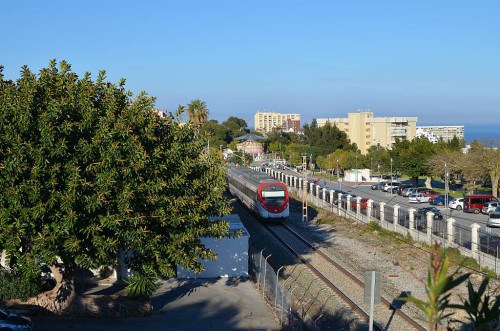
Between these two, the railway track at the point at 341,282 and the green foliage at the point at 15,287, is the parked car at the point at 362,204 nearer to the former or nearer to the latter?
the railway track at the point at 341,282

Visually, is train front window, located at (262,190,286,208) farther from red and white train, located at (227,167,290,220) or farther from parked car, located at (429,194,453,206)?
parked car, located at (429,194,453,206)

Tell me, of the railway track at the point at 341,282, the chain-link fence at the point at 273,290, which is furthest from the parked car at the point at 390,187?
the chain-link fence at the point at 273,290

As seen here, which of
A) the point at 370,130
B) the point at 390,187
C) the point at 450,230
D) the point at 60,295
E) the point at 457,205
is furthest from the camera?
the point at 370,130

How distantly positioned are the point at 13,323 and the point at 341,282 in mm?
12618

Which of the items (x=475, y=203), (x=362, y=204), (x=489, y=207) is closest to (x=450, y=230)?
(x=362, y=204)

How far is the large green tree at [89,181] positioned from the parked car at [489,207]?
30163mm

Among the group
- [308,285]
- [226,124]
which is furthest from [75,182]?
[226,124]

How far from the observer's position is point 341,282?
23.3m

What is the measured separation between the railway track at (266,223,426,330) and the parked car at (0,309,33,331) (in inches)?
372

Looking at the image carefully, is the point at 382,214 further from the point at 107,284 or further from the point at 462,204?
the point at 107,284

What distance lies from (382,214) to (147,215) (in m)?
22.9

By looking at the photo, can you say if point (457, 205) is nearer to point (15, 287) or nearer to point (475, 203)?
point (475, 203)

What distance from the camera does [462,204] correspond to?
4625 centimetres

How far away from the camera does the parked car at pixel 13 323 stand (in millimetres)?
14718
